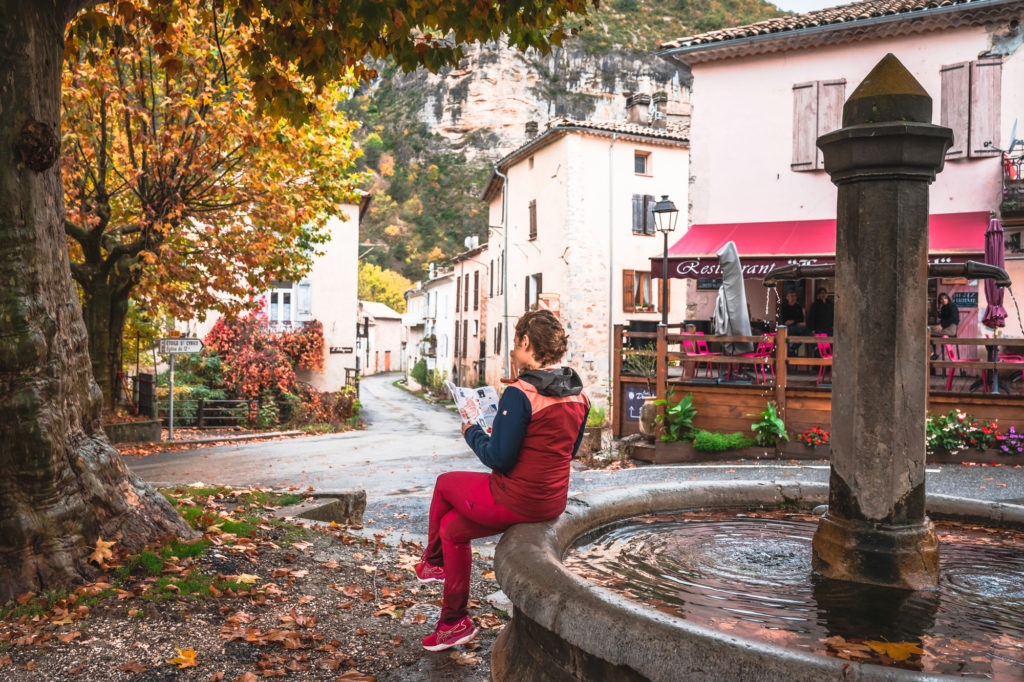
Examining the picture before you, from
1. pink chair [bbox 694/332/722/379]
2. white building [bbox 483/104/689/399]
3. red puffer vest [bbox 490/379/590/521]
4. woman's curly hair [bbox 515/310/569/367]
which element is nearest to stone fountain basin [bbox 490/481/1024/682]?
red puffer vest [bbox 490/379/590/521]

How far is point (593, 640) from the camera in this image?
265cm

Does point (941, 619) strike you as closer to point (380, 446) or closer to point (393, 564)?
point (393, 564)

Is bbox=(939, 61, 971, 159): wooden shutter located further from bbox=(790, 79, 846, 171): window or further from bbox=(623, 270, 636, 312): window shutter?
bbox=(623, 270, 636, 312): window shutter

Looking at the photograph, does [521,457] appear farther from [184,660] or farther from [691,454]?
[691,454]

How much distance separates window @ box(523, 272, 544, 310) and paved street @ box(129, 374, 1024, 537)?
11.7 m

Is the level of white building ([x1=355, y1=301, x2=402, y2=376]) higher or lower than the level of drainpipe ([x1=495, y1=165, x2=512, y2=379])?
lower

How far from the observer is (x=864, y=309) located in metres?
3.57

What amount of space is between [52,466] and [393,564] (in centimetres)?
226

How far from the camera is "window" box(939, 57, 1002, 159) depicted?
51.6ft

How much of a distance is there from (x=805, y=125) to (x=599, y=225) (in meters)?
12.8

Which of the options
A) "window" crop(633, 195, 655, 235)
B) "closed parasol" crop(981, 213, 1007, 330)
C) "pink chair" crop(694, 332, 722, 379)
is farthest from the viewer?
"window" crop(633, 195, 655, 235)

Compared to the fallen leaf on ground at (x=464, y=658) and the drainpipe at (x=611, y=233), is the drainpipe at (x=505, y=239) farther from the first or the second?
the fallen leaf on ground at (x=464, y=658)

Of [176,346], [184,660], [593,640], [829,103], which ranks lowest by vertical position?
[184,660]

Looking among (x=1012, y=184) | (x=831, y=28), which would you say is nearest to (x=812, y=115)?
(x=831, y=28)
